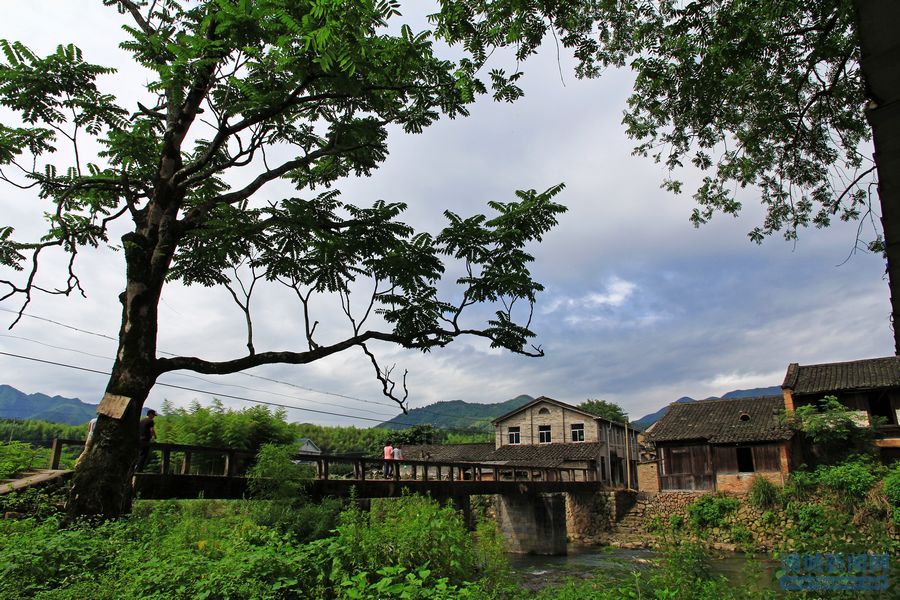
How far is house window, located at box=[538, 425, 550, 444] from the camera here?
136 ft

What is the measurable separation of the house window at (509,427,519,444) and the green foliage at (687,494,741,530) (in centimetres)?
1526

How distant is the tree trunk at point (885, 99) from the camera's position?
153 cm

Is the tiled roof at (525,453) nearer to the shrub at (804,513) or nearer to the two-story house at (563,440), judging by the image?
the two-story house at (563,440)

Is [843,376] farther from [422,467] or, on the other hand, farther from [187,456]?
[187,456]

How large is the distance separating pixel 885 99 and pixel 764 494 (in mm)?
31583

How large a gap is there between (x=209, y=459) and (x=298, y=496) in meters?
3.94

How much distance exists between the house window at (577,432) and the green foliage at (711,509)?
446 inches

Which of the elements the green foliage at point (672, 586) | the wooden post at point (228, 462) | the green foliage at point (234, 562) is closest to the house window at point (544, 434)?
the wooden post at point (228, 462)

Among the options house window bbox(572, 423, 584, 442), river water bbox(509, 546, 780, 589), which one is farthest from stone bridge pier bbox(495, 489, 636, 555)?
house window bbox(572, 423, 584, 442)

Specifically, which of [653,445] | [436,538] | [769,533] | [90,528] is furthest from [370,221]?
[653,445]

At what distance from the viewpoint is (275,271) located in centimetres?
1088

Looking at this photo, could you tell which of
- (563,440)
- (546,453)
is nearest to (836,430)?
(563,440)

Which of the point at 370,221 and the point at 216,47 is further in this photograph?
the point at 370,221

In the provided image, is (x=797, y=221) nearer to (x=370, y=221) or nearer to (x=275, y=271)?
(x=370, y=221)
